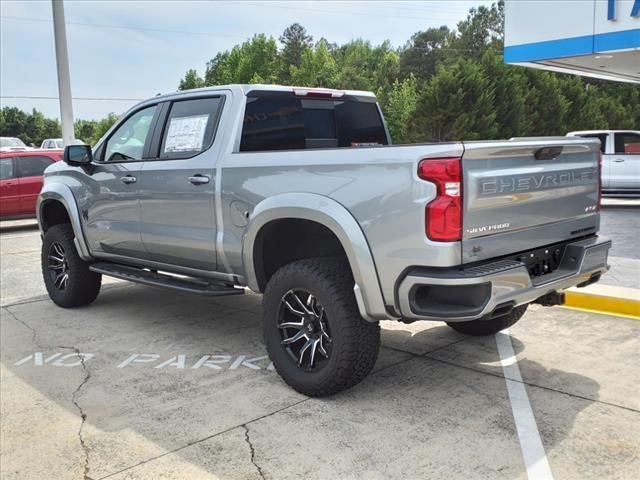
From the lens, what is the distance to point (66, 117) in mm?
16578

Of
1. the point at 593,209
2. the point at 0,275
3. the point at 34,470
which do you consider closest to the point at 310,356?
the point at 34,470

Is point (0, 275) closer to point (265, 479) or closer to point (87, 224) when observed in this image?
point (87, 224)

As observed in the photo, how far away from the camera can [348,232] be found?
3.63 metres

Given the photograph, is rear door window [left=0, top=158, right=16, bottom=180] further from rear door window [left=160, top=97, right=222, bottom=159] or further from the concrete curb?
the concrete curb

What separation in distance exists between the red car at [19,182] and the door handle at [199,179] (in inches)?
420

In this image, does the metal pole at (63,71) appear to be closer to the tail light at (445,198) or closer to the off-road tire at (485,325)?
the off-road tire at (485,325)

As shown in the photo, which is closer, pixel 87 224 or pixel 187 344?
pixel 187 344

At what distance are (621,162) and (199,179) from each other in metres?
12.2

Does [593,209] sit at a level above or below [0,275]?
above

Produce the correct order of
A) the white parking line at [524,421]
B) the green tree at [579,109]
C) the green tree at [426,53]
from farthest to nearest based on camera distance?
the green tree at [426,53] < the green tree at [579,109] < the white parking line at [524,421]

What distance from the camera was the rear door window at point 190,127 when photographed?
4855 mm

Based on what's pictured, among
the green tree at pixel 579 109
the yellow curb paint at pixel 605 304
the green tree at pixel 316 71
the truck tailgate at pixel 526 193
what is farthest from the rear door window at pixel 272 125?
the green tree at pixel 316 71

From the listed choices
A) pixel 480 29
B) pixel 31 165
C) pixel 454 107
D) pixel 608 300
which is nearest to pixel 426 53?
pixel 480 29

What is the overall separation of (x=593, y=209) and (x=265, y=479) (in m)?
2.75
